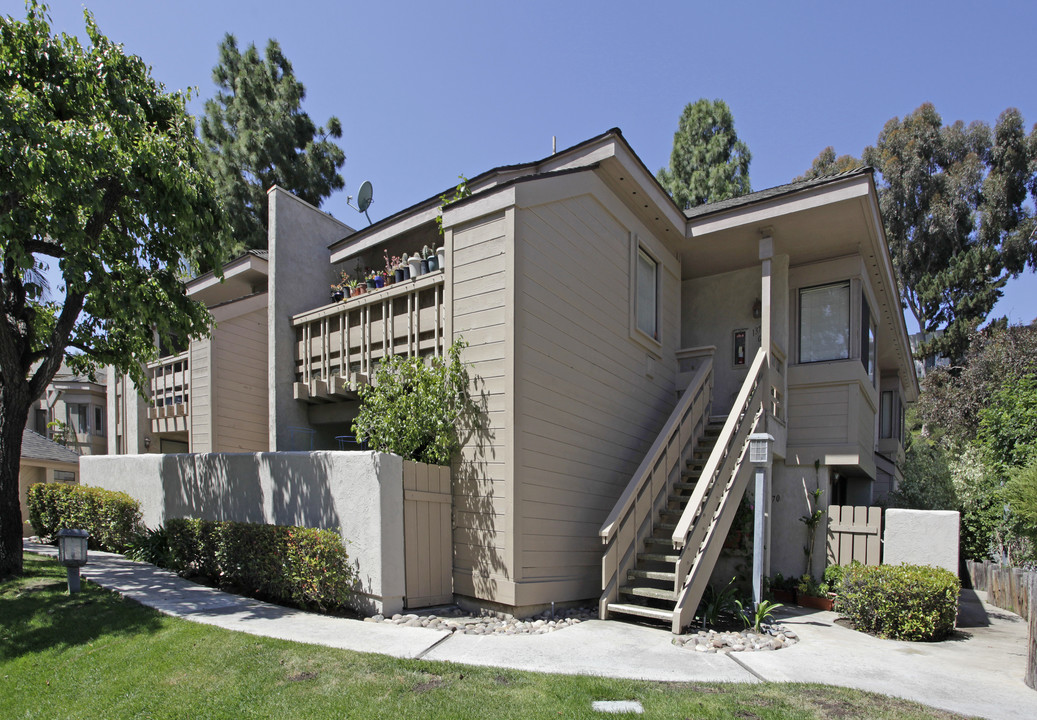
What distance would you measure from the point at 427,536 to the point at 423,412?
1.40 metres

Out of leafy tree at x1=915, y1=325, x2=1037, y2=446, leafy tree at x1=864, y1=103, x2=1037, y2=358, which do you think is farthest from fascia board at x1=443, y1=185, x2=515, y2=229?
leafy tree at x1=864, y1=103, x2=1037, y2=358

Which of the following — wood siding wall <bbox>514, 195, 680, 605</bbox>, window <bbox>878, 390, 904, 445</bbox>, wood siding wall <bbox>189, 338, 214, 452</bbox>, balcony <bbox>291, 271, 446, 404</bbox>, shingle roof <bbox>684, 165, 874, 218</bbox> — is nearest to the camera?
wood siding wall <bbox>514, 195, 680, 605</bbox>

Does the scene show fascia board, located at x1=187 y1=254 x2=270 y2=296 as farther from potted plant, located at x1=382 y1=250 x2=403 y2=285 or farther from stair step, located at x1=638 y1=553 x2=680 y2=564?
stair step, located at x1=638 y1=553 x2=680 y2=564

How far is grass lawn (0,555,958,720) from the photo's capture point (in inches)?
155

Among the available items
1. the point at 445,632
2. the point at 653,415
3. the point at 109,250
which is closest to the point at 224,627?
the point at 445,632

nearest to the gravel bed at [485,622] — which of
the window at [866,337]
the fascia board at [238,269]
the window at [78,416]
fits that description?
the window at [866,337]

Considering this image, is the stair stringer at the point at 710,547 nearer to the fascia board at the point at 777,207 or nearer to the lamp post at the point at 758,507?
the lamp post at the point at 758,507

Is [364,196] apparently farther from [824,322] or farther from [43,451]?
[43,451]

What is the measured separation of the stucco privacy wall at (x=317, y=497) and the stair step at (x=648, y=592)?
2.55 meters

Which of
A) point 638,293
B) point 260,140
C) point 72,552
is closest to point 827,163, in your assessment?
point 260,140

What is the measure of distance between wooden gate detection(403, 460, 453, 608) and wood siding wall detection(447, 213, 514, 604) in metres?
0.15

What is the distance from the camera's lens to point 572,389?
776 centimetres

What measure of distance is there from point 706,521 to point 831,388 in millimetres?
4216

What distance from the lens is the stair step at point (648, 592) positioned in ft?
21.1
